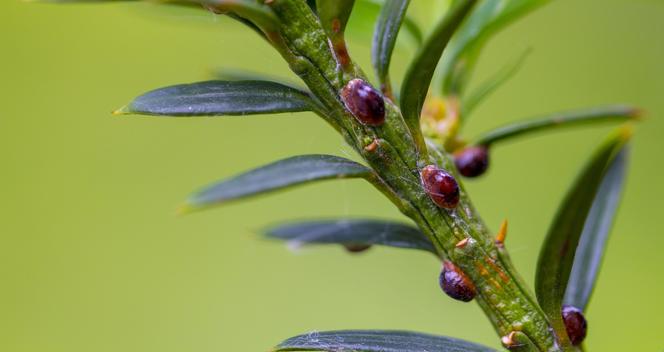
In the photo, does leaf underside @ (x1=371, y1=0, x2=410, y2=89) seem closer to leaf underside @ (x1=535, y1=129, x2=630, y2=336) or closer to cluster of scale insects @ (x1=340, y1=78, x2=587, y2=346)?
cluster of scale insects @ (x1=340, y1=78, x2=587, y2=346)

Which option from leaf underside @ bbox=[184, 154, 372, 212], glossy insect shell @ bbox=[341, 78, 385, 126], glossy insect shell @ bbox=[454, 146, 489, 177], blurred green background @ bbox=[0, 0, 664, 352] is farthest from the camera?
blurred green background @ bbox=[0, 0, 664, 352]

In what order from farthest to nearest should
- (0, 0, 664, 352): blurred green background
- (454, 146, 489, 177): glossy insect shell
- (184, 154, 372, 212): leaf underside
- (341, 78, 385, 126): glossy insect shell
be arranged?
(0, 0, 664, 352): blurred green background, (454, 146, 489, 177): glossy insect shell, (341, 78, 385, 126): glossy insect shell, (184, 154, 372, 212): leaf underside

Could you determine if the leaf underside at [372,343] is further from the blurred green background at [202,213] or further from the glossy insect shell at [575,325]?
the blurred green background at [202,213]

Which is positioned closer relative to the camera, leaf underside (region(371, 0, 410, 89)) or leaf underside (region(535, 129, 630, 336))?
leaf underside (region(535, 129, 630, 336))

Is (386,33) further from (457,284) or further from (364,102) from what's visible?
(457,284)

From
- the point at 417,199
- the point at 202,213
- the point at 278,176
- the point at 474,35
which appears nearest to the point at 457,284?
the point at 417,199

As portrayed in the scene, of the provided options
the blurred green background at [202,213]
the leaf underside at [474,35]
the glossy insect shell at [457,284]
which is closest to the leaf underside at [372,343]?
the glossy insect shell at [457,284]

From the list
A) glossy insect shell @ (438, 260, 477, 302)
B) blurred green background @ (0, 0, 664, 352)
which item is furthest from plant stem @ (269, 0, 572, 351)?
blurred green background @ (0, 0, 664, 352)
